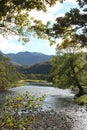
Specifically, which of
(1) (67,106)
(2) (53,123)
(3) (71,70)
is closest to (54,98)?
(3) (71,70)

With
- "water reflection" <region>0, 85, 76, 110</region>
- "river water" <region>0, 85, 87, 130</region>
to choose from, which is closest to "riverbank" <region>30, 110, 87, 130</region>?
"river water" <region>0, 85, 87, 130</region>

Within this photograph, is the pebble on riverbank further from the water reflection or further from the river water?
the water reflection

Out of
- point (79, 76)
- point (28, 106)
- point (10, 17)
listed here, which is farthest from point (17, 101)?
point (79, 76)

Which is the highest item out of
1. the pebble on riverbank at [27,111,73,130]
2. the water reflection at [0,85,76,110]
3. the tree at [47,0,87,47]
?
the tree at [47,0,87,47]

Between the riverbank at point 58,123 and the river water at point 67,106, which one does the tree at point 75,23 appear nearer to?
the river water at point 67,106

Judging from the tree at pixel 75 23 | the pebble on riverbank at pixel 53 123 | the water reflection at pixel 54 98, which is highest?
the tree at pixel 75 23

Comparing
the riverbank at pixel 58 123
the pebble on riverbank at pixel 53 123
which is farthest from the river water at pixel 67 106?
the pebble on riverbank at pixel 53 123

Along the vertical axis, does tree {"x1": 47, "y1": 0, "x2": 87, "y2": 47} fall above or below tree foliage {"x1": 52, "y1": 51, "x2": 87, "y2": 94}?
above

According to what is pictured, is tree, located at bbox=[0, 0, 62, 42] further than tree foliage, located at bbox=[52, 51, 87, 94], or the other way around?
tree foliage, located at bbox=[52, 51, 87, 94]

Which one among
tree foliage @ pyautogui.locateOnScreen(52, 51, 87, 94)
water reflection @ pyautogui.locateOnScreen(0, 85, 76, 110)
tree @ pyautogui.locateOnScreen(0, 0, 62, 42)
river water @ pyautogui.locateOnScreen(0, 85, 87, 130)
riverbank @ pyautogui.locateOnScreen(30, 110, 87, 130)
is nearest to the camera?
tree @ pyautogui.locateOnScreen(0, 0, 62, 42)

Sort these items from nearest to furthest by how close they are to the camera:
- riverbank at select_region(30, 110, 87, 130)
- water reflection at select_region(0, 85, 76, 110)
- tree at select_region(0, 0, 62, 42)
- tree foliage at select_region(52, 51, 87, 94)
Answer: tree at select_region(0, 0, 62, 42), riverbank at select_region(30, 110, 87, 130), water reflection at select_region(0, 85, 76, 110), tree foliage at select_region(52, 51, 87, 94)

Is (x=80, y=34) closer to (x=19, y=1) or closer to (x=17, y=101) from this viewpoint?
(x=19, y=1)

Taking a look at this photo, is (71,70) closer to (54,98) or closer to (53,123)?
(54,98)

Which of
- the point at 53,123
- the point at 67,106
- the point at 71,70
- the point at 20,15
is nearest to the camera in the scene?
the point at 20,15
